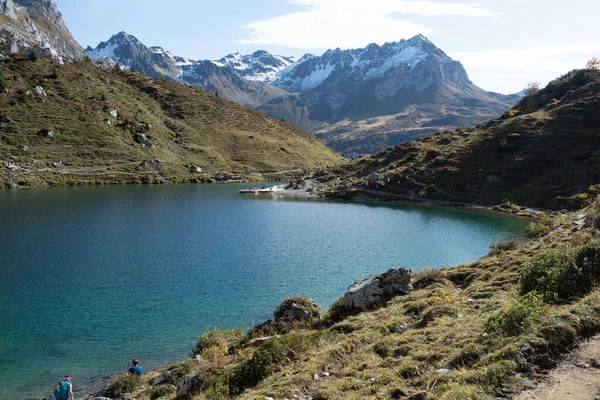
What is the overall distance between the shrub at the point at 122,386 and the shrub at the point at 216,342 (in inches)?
153

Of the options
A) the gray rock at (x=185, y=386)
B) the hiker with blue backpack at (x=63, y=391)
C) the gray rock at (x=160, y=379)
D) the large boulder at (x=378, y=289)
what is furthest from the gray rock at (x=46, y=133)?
the gray rock at (x=185, y=386)

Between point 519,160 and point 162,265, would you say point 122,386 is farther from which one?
point 519,160

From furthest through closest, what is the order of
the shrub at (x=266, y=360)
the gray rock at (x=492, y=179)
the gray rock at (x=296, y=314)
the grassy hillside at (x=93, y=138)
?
1. the grassy hillside at (x=93, y=138)
2. the gray rock at (x=492, y=179)
3. the gray rock at (x=296, y=314)
4. the shrub at (x=266, y=360)

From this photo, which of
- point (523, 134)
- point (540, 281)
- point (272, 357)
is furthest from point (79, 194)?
point (523, 134)

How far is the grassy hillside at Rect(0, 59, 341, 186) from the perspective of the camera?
126562mm

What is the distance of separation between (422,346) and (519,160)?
348ft

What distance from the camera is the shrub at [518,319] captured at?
12.7 metres

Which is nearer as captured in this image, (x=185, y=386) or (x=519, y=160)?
(x=185, y=386)

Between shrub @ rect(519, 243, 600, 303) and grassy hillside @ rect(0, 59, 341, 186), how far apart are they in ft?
444

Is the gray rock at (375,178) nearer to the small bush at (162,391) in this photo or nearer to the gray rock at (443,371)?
the small bush at (162,391)

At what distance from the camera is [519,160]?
10456cm

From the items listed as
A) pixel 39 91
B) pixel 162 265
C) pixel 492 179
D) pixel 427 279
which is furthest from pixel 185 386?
pixel 39 91

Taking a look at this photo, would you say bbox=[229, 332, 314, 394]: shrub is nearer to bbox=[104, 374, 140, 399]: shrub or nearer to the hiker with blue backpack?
bbox=[104, 374, 140, 399]: shrub

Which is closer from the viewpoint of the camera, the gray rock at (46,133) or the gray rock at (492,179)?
the gray rock at (492,179)
